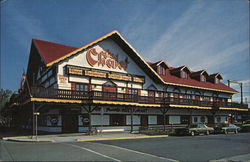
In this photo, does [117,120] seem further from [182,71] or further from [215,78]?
[215,78]

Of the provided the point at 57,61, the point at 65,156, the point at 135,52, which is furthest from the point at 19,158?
the point at 135,52

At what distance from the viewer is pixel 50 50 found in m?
27.6

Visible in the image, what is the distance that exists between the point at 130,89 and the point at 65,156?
63.2 feet

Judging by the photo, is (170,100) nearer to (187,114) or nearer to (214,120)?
(187,114)

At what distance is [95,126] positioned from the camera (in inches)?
1039

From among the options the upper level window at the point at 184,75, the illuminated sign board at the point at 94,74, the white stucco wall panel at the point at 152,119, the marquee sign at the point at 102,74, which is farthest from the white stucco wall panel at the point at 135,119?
the upper level window at the point at 184,75

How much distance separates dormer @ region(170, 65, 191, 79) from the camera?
1472 inches

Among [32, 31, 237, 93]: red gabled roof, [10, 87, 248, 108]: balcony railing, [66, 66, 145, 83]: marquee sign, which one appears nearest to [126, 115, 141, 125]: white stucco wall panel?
[10, 87, 248, 108]: balcony railing

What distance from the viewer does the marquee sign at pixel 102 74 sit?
81.8 ft

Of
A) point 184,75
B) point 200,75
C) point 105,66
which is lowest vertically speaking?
point 184,75

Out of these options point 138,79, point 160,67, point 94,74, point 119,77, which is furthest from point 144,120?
point 94,74

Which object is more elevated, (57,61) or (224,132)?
(57,61)

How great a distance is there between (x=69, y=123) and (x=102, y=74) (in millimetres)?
6865

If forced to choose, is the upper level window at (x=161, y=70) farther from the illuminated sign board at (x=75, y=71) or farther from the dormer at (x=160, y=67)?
the illuminated sign board at (x=75, y=71)
